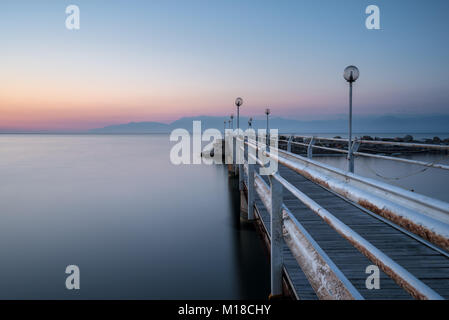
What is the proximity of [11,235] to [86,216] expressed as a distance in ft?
8.39

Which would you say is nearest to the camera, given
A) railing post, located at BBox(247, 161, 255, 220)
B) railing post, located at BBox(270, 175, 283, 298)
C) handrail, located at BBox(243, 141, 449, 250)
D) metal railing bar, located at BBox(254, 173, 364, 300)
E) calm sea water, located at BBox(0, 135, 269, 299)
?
handrail, located at BBox(243, 141, 449, 250)

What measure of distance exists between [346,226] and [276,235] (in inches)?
68.6

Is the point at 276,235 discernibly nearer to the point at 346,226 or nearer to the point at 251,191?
the point at 346,226

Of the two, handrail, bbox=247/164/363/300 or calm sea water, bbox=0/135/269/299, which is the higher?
handrail, bbox=247/164/363/300

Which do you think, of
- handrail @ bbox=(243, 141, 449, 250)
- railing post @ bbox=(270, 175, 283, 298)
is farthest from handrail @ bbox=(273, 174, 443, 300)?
railing post @ bbox=(270, 175, 283, 298)

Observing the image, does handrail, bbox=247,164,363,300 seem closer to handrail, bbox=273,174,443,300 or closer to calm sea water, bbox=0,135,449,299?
handrail, bbox=273,174,443,300

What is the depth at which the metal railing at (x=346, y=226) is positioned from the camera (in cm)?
87

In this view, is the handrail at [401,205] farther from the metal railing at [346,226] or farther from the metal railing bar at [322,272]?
the metal railing bar at [322,272]

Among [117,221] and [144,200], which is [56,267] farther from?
[144,200]

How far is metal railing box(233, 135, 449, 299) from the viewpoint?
0.87 metres

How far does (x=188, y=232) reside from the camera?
32.4 ft

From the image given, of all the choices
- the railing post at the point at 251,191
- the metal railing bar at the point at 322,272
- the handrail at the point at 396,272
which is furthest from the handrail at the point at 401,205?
the railing post at the point at 251,191

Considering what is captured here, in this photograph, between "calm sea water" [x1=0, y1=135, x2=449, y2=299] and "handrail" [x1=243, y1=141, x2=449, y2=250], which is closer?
"handrail" [x1=243, y1=141, x2=449, y2=250]
